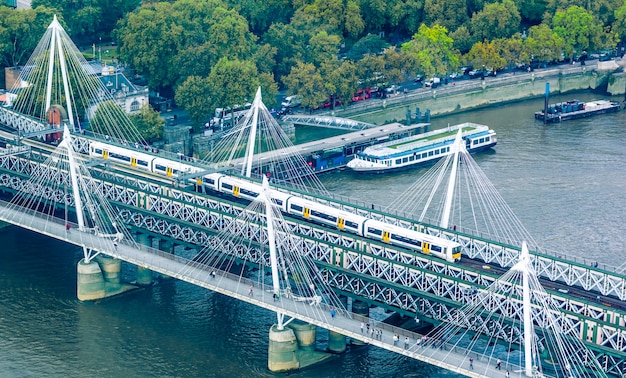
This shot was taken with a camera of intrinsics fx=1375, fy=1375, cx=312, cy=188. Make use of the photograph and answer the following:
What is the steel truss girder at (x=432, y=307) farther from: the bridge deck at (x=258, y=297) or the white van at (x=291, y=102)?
the white van at (x=291, y=102)

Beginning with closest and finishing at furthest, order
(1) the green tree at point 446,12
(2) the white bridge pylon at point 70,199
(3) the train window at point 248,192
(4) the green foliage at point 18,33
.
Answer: (2) the white bridge pylon at point 70,199, (3) the train window at point 248,192, (4) the green foliage at point 18,33, (1) the green tree at point 446,12

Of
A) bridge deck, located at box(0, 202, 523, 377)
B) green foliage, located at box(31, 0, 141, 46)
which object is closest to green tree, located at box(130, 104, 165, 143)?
green foliage, located at box(31, 0, 141, 46)

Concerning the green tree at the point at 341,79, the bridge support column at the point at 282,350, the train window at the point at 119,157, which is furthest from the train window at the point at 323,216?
the green tree at the point at 341,79

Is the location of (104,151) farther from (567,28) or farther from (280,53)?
(567,28)

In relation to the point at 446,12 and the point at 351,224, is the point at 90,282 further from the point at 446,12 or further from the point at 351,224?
the point at 446,12

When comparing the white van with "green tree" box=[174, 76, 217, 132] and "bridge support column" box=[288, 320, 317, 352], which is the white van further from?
"bridge support column" box=[288, 320, 317, 352]

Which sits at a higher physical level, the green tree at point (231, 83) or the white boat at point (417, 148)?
the green tree at point (231, 83)

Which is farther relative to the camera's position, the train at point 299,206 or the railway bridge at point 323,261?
the train at point 299,206
